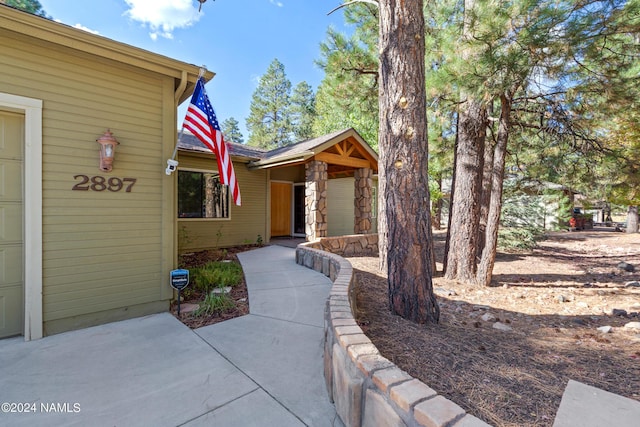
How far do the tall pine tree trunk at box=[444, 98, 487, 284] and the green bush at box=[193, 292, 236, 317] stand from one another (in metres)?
4.63

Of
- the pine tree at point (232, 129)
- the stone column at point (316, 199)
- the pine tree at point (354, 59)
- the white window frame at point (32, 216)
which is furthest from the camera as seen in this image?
the pine tree at point (232, 129)

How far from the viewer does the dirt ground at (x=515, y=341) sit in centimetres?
185

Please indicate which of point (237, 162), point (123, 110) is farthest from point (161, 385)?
point (237, 162)

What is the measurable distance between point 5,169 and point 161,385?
10.1 ft

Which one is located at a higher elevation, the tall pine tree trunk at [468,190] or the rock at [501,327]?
the tall pine tree trunk at [468,190]

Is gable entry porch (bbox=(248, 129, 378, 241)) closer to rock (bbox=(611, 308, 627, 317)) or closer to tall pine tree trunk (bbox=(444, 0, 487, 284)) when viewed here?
tall pine tree trunk (bbox=(444, 0, 487, 284))

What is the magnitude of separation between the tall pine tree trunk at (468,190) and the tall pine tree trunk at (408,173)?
123 inches

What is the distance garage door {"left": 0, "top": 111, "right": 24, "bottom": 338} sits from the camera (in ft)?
10.6

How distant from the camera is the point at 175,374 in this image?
2484mm

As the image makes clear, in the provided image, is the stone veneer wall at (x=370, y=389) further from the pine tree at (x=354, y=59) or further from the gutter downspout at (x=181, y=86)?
the pine tree at (x=354, y=59)

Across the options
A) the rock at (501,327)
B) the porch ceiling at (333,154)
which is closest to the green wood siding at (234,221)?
the porch ceiling at (333,154)

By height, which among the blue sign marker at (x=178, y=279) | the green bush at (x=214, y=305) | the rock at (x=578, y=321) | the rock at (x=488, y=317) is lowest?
the rock at (x=578, y=321)

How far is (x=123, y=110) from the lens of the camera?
12.6 feet

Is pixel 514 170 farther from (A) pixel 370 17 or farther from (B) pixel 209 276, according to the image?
(B) pixel 209 276
